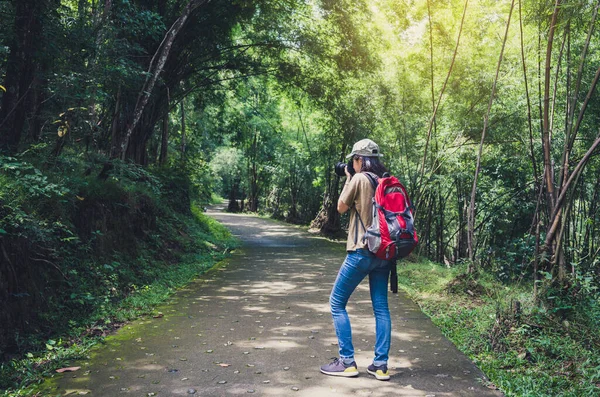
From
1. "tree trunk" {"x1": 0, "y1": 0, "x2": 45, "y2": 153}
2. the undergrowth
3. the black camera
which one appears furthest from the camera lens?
"tree trunk" {"x1": 0, "y1": 0, "x2": 45, "y2": 153}

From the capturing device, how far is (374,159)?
3764 millimetres

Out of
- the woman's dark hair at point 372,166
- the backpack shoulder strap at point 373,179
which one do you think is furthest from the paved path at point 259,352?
the woman's dark hair at point 372,166

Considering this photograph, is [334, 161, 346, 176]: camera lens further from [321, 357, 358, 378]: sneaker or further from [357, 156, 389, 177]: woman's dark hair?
[321, 357, 358, 378]: sneaker

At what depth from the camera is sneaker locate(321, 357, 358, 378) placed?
3.58 meters

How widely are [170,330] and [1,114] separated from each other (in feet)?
11.0

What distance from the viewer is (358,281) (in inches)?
142

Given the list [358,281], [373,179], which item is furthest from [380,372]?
[373,179]

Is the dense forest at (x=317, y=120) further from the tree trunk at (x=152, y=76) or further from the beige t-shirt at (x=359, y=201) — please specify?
the beige t-shirt at (x=359, y=201)

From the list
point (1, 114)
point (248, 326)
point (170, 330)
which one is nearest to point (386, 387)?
point (248, 326)

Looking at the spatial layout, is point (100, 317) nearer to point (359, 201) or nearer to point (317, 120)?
point (359, 201)

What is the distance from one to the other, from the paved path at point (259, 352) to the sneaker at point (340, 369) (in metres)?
0.05

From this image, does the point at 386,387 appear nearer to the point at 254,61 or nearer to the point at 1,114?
the point at 1,114

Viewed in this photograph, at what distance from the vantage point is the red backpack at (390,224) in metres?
3.44

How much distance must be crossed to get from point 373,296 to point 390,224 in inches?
Answer: 23.7
